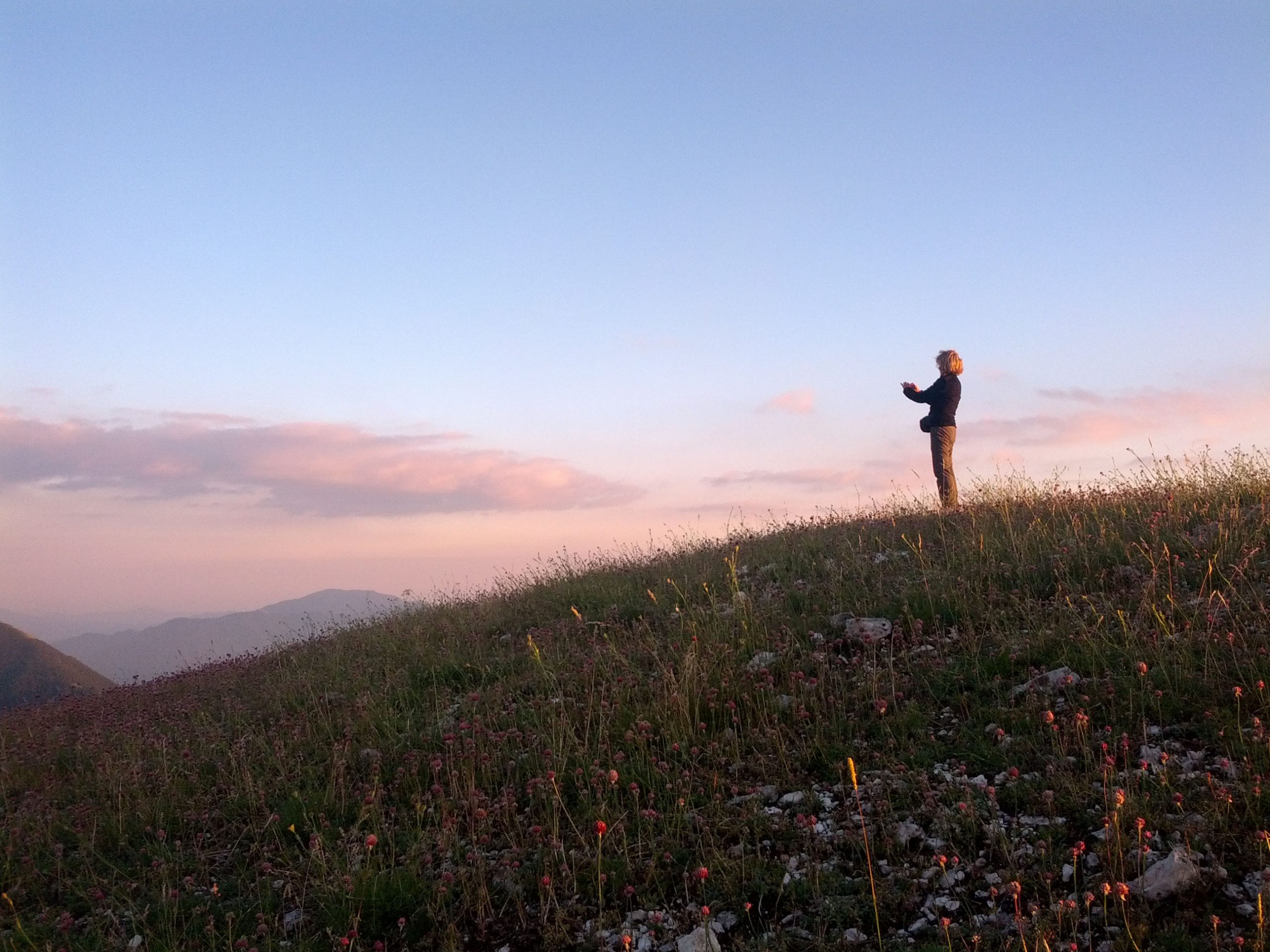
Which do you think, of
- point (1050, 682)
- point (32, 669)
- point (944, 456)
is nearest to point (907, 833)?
point (1050, 682)

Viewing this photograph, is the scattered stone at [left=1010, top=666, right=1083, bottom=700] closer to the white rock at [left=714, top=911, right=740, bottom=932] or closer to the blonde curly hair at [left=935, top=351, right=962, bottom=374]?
the white rock at [left=714, top=911, right=740, bottom=932]

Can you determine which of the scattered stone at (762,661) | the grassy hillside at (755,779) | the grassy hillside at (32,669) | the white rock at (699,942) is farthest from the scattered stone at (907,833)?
the grassy hillside at (32,669)

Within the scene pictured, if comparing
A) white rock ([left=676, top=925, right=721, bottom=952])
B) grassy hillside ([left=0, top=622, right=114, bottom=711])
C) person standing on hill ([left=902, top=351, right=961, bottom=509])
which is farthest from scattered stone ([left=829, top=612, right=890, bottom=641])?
grassy hillside ([left=0, top=622, right=114, bottom=711])

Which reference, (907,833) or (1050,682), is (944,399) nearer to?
(1050,682)

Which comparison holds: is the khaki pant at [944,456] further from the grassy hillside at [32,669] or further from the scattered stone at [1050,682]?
the grassy hillside at [32,669]

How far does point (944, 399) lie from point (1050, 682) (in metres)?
8.72

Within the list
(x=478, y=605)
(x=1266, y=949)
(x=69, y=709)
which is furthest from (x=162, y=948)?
(x=69, y=709)

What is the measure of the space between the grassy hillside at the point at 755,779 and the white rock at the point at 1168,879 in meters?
0.02

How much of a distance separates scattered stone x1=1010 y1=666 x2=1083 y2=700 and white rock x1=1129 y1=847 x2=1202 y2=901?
1.63m

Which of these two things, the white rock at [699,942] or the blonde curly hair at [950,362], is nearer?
the white rock at [699,942]

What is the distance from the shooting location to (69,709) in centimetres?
998

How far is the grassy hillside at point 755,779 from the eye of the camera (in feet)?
11.4

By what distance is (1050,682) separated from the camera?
4941 mm

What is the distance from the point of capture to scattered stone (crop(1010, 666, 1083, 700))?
192 inches
